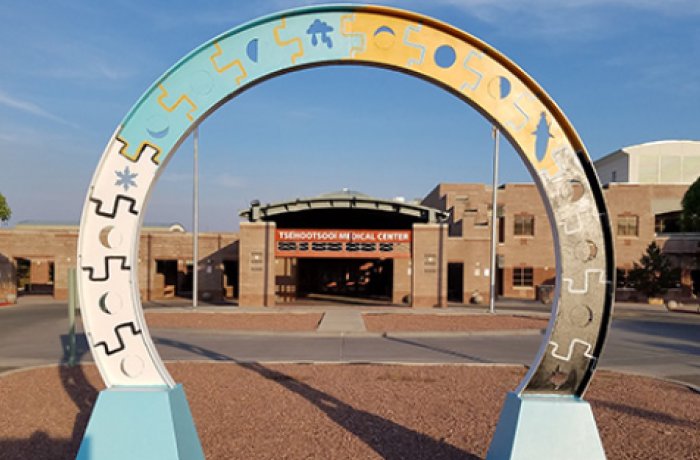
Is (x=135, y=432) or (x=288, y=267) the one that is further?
(x=288, y=267)

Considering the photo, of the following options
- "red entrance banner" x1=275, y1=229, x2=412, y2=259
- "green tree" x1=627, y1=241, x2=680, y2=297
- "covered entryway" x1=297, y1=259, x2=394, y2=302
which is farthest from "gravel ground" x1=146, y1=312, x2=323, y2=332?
"green tree" x1=627, y1=241, x2=680, y2=297

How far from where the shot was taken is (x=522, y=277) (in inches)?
1444

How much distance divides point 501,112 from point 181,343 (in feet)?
41.6

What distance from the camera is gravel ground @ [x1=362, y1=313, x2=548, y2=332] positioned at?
18.3 meters

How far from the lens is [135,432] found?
4.98m

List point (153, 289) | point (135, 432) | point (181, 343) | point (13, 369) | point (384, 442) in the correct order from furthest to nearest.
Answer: point (153, 289) < point (181, 343) < point (13, 369) < point (384, 442) < point (135, 432)

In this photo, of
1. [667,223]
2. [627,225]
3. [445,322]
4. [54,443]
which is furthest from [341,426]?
[667,223]

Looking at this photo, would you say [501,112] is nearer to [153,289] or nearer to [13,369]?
[13,369]

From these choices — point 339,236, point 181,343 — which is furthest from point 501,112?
point 339,236

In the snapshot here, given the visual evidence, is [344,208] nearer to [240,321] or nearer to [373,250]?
[373,250]

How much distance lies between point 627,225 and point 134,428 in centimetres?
3858

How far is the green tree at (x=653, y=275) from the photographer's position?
3250cm

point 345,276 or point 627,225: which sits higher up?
point 627,225

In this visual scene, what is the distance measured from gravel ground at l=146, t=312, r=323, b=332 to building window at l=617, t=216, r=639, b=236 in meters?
25.2
